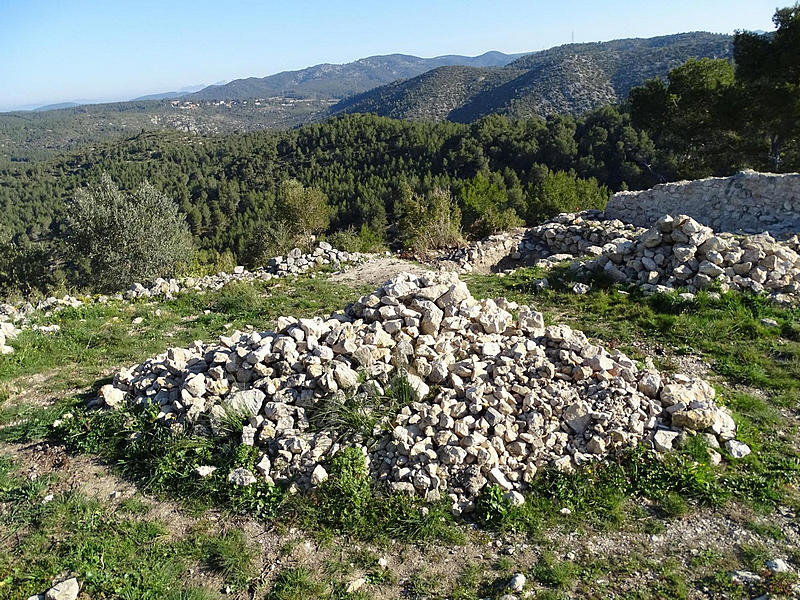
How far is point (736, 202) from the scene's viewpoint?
1445 centimetres

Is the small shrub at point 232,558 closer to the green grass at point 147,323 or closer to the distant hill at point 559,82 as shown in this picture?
the green grass at point 147,323

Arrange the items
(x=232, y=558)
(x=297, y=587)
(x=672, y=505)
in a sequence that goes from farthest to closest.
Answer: (x=672, y=505)
(x=232, y=558)
(x=297, y=587)

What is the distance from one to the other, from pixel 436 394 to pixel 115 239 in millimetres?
18062

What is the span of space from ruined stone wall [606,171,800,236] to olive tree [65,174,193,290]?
1929cm

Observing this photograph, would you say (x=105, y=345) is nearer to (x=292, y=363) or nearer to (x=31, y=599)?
(x=292, y=363)

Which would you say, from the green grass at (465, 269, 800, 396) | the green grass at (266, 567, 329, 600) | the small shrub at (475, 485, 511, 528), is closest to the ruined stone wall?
the green grass at (465, 269, 800, 396)

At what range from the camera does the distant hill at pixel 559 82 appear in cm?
9999

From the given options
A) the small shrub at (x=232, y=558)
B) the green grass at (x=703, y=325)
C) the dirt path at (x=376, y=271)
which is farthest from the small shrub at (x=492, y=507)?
the dirt path at (x=376, y=271)

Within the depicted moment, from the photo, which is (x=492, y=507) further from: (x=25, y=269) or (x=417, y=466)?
(x=25, y=269)

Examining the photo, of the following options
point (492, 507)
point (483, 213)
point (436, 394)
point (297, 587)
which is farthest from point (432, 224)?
point (297, 587)

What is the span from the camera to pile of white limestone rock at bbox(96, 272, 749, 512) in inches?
211

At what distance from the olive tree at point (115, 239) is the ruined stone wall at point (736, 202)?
19.3 metres

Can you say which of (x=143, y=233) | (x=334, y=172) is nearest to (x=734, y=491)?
(x=143, y=233)

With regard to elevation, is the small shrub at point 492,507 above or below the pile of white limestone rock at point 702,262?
below
